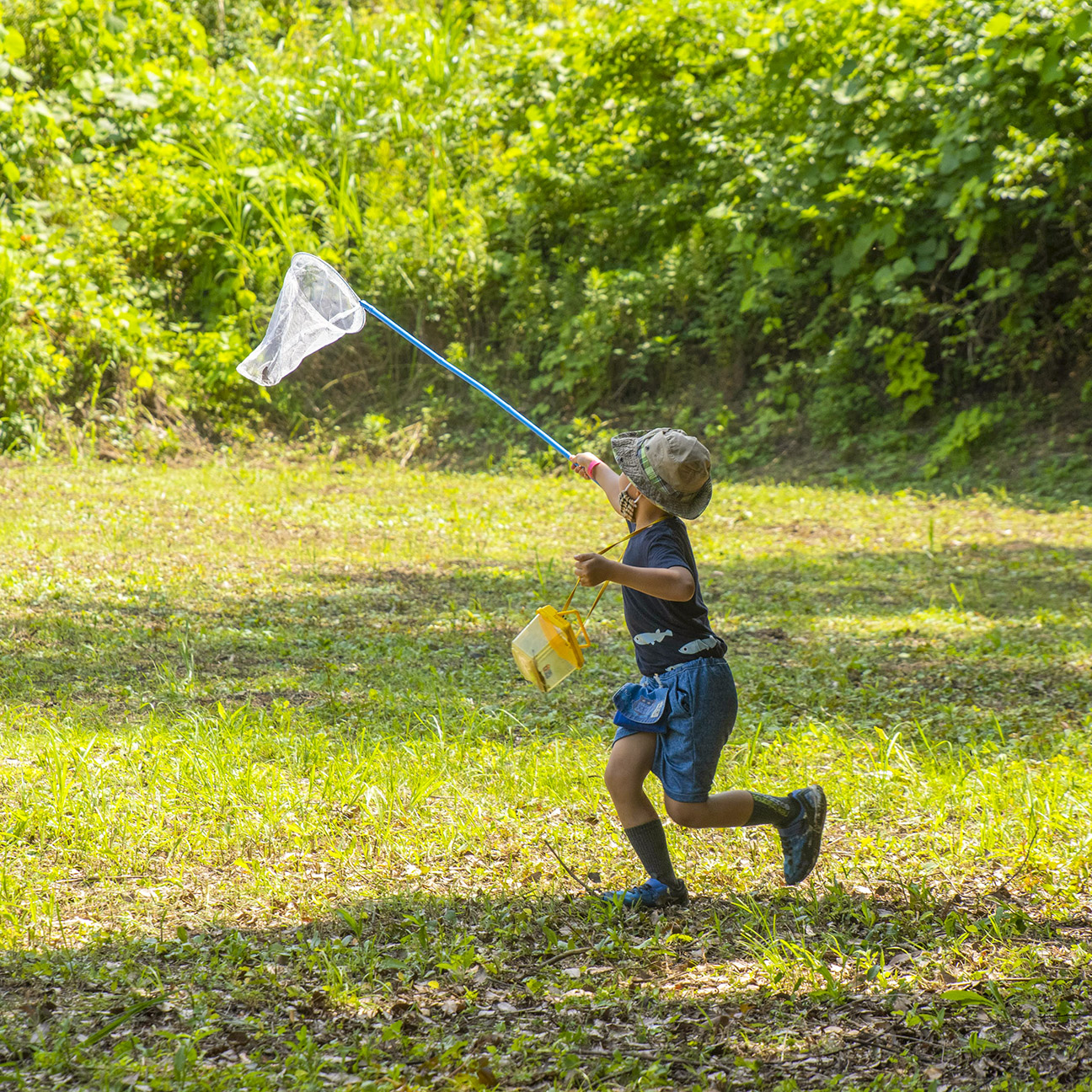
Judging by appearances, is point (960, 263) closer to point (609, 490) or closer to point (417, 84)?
point (417, 84)

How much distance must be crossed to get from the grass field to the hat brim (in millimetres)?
1169

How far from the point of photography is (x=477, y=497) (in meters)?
9.98

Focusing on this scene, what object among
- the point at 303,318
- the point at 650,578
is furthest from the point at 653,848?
the point at 303,318

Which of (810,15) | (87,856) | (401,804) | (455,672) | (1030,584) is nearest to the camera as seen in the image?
(87,856)

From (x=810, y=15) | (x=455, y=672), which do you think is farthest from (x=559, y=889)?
(x=810, y=15)

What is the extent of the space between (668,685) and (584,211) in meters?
10.9

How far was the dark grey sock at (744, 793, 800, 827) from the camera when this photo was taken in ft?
10.5

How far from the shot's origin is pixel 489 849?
3.56 metres

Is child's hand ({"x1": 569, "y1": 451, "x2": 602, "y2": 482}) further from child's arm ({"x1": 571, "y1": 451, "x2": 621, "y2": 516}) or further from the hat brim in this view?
the hat brim

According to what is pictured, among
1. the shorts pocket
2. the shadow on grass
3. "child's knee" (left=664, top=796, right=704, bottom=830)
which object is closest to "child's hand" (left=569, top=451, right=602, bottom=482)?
the shorts pocket

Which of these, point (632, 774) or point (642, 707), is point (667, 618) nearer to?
point (642, 707)

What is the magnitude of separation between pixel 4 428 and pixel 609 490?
8.85 metres

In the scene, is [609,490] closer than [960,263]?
Yes

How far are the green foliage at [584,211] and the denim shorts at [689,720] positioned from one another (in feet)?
27.3
